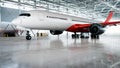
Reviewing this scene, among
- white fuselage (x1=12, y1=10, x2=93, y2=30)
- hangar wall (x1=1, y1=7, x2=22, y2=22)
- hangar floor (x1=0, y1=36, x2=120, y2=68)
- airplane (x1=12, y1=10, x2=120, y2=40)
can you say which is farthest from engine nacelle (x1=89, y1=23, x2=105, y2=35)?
hangar wall (x1=1, y1=7, x2=22, y2=22)

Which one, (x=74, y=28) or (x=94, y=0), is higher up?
(x=94, y=0)

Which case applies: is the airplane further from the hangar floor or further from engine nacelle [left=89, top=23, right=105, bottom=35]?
the hangar floor

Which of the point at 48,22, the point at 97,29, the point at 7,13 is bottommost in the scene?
the point at 97,29

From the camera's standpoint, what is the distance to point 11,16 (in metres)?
24.3

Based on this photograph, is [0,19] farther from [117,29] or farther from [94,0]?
[117,29]

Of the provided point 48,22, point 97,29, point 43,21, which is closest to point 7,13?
point 48,22

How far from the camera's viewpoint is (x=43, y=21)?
11930 mm

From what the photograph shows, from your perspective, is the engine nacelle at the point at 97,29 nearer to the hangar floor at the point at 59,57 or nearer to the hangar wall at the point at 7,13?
the hangar floor at the point at 59,57

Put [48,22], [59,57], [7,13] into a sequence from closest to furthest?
1. [59,57]
2. [48,22]
3. [7,13]

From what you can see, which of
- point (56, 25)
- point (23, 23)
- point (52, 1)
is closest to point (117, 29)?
point (52, 1)

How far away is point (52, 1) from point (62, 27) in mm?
8208

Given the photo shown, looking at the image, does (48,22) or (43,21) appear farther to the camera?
(48,22)

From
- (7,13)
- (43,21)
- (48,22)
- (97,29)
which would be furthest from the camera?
(7,13)

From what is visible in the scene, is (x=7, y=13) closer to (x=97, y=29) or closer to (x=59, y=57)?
(x=97, y=29)
